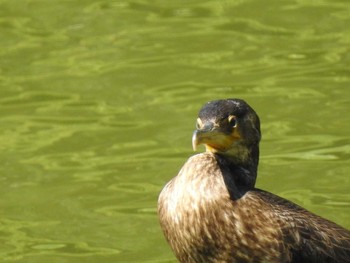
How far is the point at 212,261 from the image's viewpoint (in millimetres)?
8922

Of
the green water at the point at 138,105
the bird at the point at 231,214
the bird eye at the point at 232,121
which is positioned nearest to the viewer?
the bird at the point at 231,214

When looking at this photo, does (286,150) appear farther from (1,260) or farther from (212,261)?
(212,261)

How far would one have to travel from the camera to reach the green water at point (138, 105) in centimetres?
1140

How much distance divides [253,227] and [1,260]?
2478mm

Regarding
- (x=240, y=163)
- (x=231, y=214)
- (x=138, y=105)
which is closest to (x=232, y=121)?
(x=240, y=163)

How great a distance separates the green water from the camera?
11.4 metres

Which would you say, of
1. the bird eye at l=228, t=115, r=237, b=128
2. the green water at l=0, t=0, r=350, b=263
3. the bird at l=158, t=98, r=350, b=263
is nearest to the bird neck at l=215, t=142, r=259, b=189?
the bird at l=158, t=98, r=350, b=263

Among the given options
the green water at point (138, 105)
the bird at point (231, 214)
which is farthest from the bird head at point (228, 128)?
the green water at point (138, 105)

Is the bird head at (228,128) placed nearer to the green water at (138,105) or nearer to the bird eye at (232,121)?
the bird eye at (232,121)

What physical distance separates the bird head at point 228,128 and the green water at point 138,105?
1.73 m

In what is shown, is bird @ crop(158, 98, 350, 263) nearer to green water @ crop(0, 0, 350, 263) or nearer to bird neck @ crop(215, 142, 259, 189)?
bird neck @ crop(215, 142, 259, 189)

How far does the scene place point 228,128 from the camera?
9.05 meters

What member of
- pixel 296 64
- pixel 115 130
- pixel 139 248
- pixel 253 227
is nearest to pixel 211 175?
pixel 253 227

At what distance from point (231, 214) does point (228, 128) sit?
0.47 m
